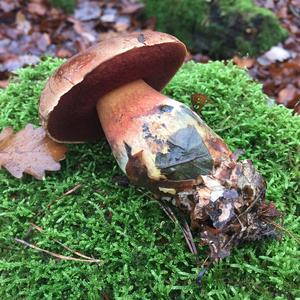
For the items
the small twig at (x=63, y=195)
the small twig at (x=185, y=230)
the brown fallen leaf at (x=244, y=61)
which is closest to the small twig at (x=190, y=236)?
the small twig at (x=185, y=230)

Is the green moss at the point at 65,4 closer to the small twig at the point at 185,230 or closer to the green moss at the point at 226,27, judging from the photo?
the green moss at the point at 226,27

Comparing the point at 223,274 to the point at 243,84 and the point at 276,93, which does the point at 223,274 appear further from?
the point at 276,93

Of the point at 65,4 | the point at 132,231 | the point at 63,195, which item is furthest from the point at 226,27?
the point at 132,231

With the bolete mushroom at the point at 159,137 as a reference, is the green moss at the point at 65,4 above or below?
below

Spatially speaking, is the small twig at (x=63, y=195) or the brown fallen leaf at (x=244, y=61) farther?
the brown fallen leaf at (x=244, y=61)

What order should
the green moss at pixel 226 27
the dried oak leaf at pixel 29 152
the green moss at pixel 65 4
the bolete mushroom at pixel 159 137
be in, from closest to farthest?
the bolete mushroom at pixel 159 137, the dried oak leaf at pixel 29 152, the green moss at pixel 226 27, the green moss at pixel 65 4

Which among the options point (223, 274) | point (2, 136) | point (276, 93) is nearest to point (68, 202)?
point (2, 136)
